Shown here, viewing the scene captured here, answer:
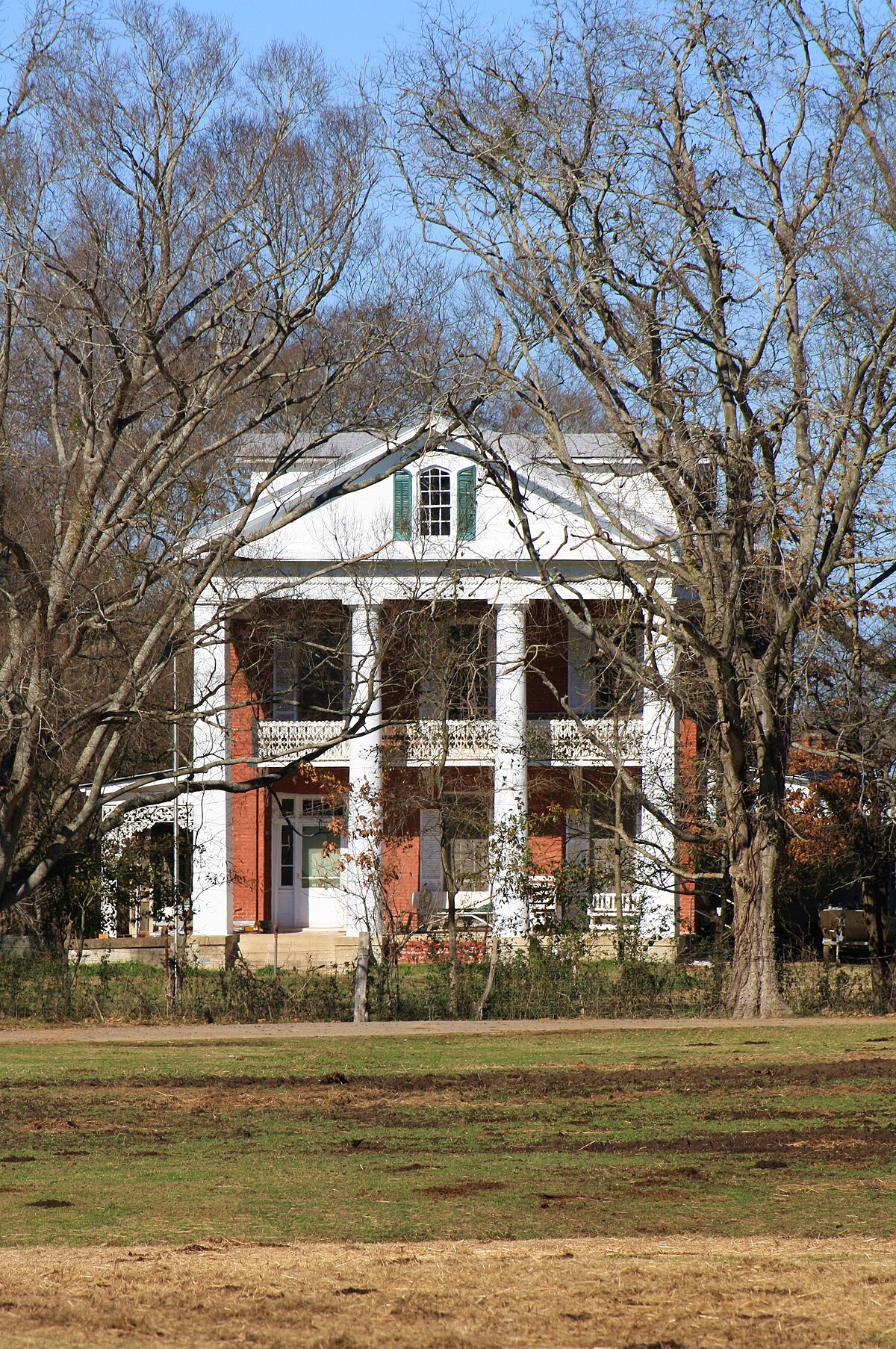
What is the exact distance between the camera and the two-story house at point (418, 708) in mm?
21594

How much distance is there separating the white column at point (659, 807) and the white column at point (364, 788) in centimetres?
363

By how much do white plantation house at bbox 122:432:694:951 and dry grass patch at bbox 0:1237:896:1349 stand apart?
1305 cm

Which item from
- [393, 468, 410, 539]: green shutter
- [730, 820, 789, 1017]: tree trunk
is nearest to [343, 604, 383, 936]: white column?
[393, 468, 410, 539]: green shutter

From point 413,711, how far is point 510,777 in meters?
2.44

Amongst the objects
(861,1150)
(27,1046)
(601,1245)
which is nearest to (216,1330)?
(601,1245)

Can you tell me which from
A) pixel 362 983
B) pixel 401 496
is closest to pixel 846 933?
pixel 401 496

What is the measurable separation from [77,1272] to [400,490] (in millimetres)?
23629

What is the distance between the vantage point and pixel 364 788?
75.9 feet

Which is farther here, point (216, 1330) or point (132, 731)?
point (132, 731)

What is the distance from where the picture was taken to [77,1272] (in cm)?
599

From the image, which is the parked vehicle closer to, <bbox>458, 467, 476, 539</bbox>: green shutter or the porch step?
the porch step

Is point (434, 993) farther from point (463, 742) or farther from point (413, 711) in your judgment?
point (463, 742)

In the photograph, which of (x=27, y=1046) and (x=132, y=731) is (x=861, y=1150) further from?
(x=132, y=731)

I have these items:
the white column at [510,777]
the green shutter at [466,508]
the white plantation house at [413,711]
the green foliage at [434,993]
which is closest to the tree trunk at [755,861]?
the green foliage at [434,993]
